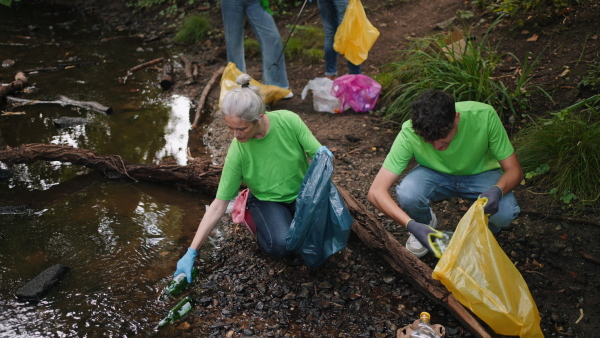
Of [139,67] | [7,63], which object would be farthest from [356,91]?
[7,63]

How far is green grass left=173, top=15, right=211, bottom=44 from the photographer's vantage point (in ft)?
27.4

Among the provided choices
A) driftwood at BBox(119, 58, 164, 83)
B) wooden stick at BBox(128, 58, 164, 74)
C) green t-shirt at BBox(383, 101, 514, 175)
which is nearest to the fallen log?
green t-shirt at BBox(383, 101, 514, 175)

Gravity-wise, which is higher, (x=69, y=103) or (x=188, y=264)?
(x=69, y=103)

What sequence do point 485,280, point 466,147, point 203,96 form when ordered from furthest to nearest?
point 203,96, point 466,147, point 485,280

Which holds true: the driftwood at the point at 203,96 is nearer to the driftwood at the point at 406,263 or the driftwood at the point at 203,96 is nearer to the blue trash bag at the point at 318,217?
the driftwood at the point at 406,263

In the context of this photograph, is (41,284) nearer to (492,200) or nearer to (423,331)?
(423,331)

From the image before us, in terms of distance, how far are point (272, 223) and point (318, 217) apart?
0.43m

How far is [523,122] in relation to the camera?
13.6ft

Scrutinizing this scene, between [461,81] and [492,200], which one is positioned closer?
[492,200]

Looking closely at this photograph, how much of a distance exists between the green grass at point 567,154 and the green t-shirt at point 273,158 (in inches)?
66.2

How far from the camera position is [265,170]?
9.93 ft

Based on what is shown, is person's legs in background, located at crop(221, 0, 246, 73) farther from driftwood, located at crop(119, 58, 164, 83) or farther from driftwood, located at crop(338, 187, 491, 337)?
driftwood, located at crop(338, 187, 491, 337)

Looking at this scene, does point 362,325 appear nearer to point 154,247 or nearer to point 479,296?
point 479,296

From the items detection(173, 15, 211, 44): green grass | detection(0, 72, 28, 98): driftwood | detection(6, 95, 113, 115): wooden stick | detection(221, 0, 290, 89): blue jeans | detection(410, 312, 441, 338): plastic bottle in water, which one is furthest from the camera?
detection(173, 15, 211, 44): green grass
